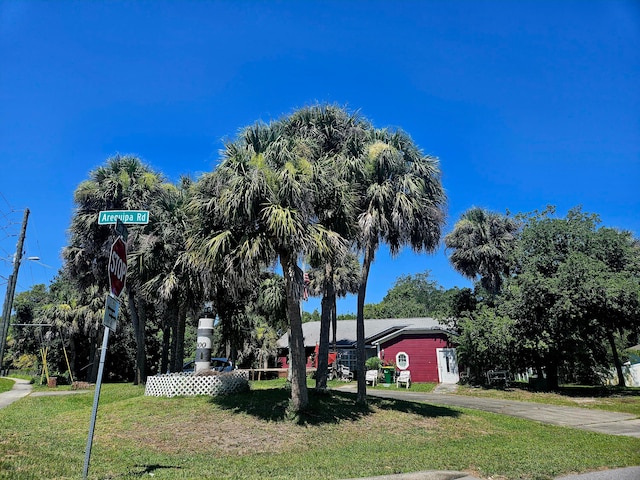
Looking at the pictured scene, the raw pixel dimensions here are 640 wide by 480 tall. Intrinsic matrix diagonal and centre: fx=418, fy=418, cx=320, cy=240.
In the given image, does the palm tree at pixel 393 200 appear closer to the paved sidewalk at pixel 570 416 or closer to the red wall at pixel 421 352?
the paved sidewalk at pixel 570 416

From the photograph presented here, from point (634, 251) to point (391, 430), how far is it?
64.7 feet

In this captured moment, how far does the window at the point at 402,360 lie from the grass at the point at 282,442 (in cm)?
1694

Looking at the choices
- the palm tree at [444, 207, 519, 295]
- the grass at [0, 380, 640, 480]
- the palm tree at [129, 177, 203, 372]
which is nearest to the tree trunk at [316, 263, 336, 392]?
the grass at [0, 380, 640, 480]

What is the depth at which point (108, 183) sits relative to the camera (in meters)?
21.5

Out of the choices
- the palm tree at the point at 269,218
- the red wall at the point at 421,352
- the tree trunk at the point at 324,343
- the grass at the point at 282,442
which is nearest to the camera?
the grass at the point at 282,442

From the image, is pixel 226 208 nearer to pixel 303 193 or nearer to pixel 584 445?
pixel 303 193

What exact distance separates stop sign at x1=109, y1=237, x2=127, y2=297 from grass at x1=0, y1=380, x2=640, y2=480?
8.84 feet

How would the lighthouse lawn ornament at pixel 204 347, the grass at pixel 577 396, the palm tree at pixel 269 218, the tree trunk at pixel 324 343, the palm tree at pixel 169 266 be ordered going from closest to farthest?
the palm tree at pixel 269 218, the tree trunk at pixel 324 343, the lighthouse lawn ornament at pixel 204 347, the palm tree at pixel 169 266, the grass at pixel 577 396

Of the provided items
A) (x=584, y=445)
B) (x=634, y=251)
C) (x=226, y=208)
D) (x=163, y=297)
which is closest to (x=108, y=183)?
(x=163, y=297)

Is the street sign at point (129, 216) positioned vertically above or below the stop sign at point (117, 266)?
above

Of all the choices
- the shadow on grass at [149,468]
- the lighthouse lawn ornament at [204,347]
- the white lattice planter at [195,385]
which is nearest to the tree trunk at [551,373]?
the white lattice planter at [195,385]

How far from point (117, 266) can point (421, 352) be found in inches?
1099

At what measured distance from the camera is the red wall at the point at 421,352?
30.3m

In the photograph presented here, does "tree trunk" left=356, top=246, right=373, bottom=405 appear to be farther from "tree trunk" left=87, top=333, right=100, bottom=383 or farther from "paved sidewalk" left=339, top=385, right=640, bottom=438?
"tree trunk" left=87, top=333, right=100, bottom=383
